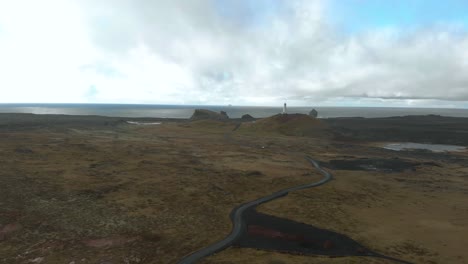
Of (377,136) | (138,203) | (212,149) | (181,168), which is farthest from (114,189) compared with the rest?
(377,136)

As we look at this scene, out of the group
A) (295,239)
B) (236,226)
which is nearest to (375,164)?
(295,239)

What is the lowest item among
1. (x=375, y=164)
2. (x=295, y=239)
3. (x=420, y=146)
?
(x=295, y=239)

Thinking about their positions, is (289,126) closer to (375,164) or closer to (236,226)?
(375,164)

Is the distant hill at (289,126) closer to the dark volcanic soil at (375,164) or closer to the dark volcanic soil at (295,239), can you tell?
the dark volcanic soil at (375,164)

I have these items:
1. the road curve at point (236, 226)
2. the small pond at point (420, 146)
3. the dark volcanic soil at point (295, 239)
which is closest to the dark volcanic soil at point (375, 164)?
the road curve at point (236, 226)

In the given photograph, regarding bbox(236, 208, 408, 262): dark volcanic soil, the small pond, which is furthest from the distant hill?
bbox(236, 208, 408, 262): dark volcanic soil

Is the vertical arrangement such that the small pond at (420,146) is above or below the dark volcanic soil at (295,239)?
above

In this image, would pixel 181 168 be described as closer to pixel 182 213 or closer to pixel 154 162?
pixel 154 162

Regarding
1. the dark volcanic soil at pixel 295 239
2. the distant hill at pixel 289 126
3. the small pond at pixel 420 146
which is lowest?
the dark volcanic soil at pixel 295 239

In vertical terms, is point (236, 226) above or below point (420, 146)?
below
